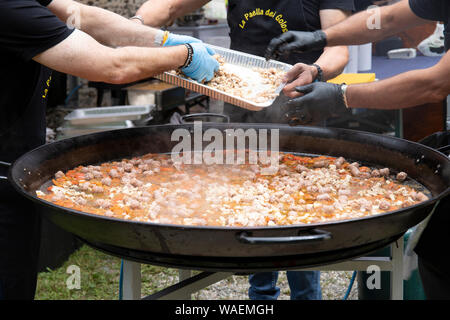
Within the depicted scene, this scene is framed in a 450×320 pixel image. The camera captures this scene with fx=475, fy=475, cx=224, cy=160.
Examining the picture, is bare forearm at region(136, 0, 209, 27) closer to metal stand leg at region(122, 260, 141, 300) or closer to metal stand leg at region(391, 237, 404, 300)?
metal stand leg at region(122, 260, 141, 300)

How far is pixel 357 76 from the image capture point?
4551 mm

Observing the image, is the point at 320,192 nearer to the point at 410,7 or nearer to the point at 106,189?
the point at 106,189

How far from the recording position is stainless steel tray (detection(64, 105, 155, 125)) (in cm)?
426

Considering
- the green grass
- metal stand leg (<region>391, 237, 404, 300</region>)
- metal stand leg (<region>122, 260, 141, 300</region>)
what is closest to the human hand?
metal stand leg (<region>391, 237, 404, 300</region>)

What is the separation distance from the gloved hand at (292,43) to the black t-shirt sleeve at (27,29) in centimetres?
120

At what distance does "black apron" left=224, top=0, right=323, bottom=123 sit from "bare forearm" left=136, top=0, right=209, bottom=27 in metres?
0.34

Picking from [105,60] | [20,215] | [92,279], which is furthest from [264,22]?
[92,279]

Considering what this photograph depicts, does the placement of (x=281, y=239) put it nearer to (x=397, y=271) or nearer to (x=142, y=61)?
(x=397, y=271)

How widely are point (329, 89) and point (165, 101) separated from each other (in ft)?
11.1

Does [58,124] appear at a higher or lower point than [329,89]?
lower

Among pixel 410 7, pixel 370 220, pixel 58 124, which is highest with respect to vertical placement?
pixel 410 7

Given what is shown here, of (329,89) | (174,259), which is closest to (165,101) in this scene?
(329,89)

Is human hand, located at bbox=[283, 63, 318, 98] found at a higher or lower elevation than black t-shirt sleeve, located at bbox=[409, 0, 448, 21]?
lower

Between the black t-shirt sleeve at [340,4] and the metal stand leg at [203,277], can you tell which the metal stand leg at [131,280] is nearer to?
the metal stand leg at [203,277]
